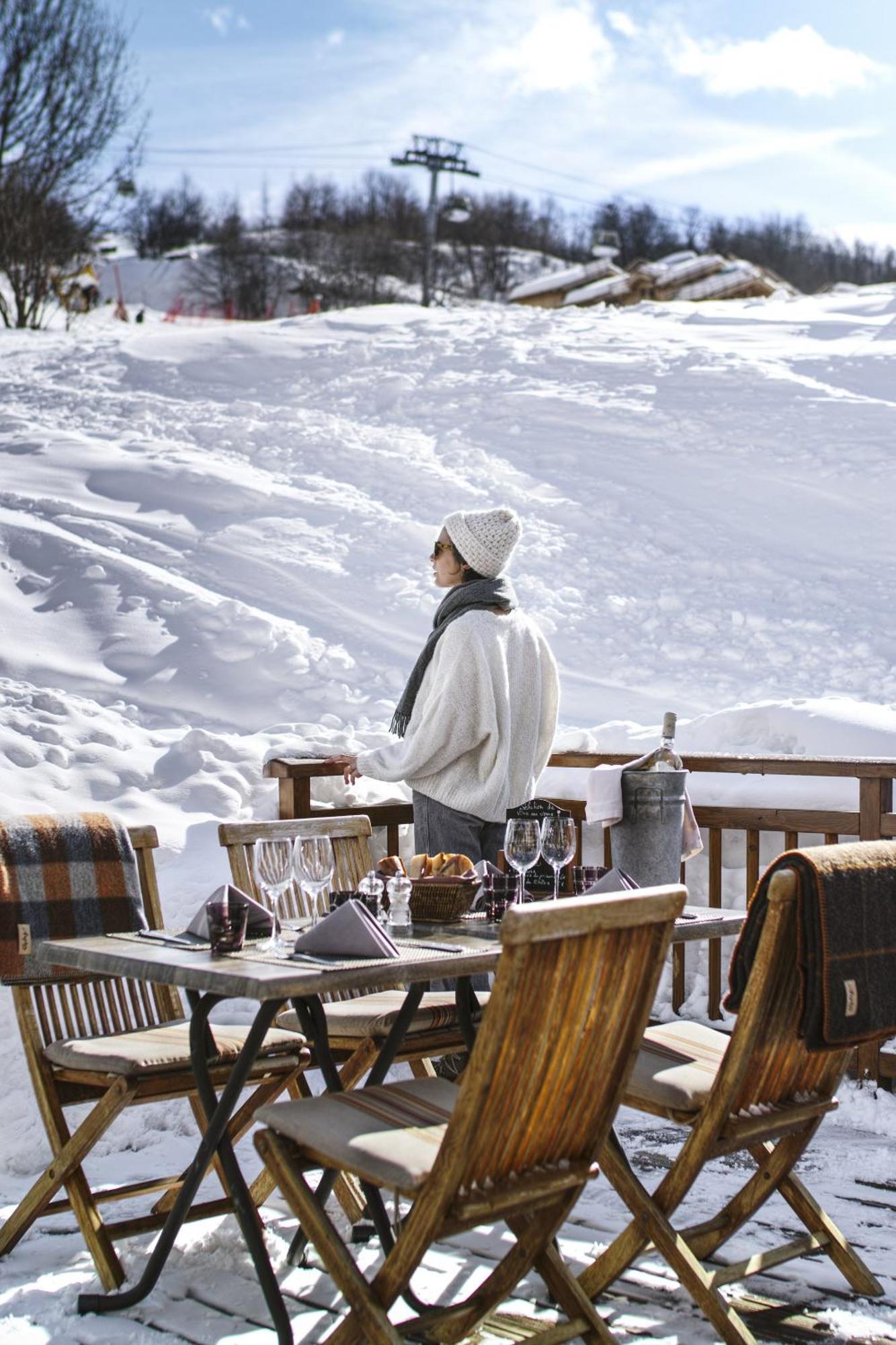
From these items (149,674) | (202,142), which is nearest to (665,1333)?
(149,674)

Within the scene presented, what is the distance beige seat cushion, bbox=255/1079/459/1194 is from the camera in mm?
2621

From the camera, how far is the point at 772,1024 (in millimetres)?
3055

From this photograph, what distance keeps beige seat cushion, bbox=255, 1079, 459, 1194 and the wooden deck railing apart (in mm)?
2049

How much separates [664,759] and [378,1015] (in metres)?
1.60

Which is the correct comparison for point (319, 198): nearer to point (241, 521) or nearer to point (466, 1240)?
point (241, 521)

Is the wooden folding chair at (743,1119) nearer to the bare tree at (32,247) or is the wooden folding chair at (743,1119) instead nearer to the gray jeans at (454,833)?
the gray jeans at (454,833)

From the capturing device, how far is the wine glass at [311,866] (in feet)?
11.4

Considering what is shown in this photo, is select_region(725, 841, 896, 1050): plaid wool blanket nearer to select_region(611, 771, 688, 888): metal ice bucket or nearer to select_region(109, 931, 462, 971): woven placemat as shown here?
select_region(109, 931, 462, 971): woven placemat

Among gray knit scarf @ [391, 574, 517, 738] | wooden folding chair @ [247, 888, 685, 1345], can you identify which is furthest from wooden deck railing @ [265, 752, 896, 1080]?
wooden folding chair @ [247, 888, 685, 1345]

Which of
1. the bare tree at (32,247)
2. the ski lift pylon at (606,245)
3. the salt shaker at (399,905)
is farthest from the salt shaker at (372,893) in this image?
the ski lift pylon at (606,245)

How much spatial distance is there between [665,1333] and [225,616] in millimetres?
6999

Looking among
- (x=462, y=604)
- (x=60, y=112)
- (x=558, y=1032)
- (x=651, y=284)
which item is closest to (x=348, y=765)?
(x=462, y=604)

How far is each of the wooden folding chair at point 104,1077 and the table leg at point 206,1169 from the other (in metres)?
0.12

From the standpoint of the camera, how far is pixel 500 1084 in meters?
2.50
